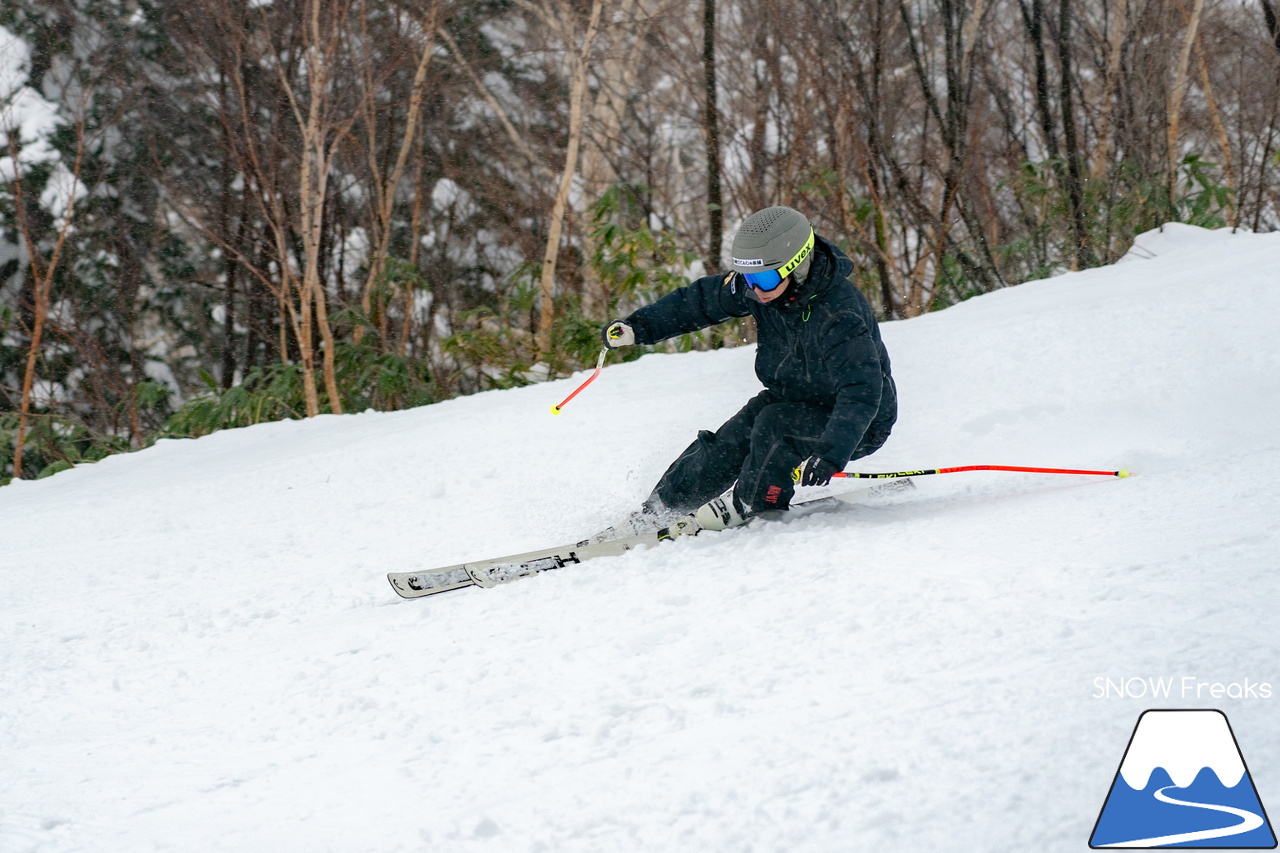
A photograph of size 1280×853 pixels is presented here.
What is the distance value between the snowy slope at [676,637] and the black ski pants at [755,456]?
14cm

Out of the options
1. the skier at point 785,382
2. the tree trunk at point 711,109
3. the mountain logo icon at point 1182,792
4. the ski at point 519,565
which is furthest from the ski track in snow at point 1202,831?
the tree trunk at point 711,109

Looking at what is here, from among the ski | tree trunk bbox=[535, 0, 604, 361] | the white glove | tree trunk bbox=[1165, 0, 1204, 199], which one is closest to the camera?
the ski

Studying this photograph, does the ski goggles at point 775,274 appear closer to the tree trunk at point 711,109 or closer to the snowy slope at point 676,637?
the snowy slope at point 676,637

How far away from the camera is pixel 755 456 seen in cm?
293

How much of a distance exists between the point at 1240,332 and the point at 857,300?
1909mm

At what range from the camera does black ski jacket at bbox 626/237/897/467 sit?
108 inches

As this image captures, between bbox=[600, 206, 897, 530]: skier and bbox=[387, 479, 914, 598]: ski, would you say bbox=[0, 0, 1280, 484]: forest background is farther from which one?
bbox=[387, 479, 914, 598]: ski

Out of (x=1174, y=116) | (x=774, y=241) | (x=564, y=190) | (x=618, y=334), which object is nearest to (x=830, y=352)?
(x=774, y=241)

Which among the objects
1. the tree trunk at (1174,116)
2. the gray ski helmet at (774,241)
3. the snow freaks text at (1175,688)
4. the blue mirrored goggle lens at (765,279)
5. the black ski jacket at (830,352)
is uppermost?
the tree trunk at (1174,116)

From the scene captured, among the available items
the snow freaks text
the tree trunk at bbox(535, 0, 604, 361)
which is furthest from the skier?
the tree trunk at bbox(535, 0, 604, 361)

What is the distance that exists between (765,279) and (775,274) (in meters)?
0.04

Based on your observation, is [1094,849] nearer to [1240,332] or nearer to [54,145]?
[1240,332]

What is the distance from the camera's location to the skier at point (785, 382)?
2.75 m

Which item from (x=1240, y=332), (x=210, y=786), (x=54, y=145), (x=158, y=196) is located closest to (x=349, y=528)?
(x=210, y=786)
